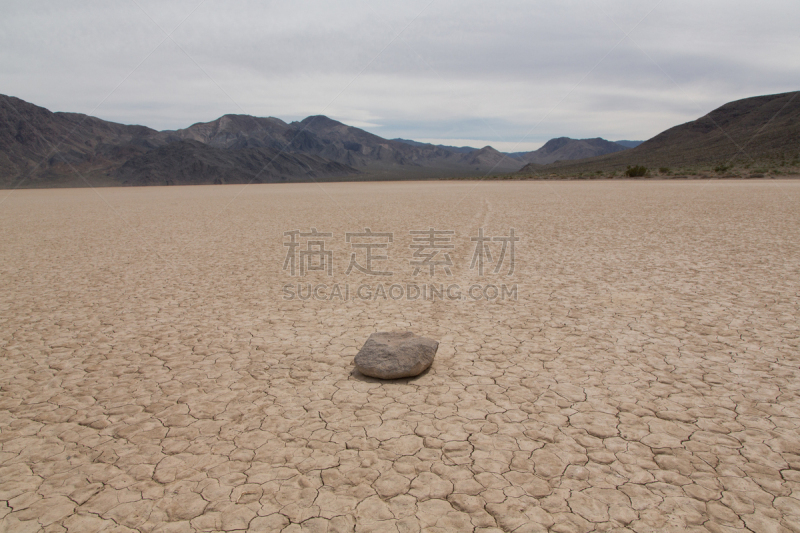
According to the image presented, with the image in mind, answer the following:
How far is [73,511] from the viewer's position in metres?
2.31

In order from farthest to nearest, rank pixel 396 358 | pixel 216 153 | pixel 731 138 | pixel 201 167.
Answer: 1. pixel 216 153
2. pixel 201 167
3. pixel 731 138
4. pixel 396 358

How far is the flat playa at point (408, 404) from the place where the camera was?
2309mm

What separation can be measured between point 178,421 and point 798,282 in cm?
772

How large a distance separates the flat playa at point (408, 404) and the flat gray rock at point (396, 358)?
0.11m

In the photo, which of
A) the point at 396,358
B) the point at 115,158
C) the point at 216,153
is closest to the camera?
the point at 396,358

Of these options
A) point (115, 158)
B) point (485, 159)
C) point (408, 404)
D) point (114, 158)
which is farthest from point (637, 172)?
point (485, 159)

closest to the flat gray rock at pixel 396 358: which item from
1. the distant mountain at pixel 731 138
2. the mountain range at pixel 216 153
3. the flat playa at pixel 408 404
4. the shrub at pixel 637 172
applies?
the flat playa at pixel 408 404

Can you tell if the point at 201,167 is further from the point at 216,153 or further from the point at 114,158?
the point at 114,158

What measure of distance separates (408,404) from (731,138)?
206 ft

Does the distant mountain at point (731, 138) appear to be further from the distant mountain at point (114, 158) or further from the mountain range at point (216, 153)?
the distant mountain at point (114, 158)

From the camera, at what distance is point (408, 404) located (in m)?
3.31

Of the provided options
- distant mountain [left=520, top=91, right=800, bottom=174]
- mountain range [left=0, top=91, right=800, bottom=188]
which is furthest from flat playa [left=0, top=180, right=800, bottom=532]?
distant mountain [left=520, top=91, right=800, bottom=174]

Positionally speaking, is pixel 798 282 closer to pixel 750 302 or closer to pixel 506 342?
pixel 750 302

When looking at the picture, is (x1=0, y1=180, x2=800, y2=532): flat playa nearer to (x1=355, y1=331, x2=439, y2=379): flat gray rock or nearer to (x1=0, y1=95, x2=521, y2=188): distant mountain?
(x1=355, y1=331, x2=439, y2=379): flat gray rock
